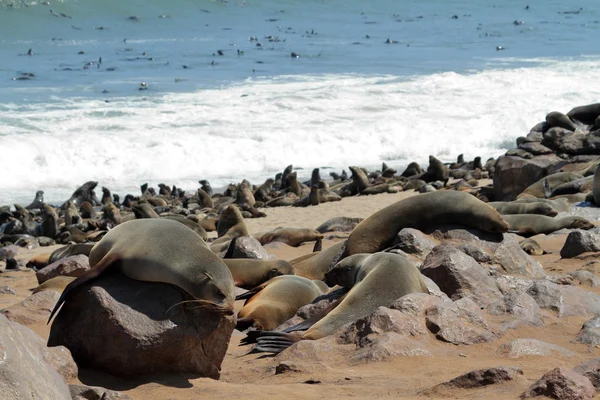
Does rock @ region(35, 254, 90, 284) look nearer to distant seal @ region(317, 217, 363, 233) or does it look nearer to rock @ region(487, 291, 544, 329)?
distant seal @ region(317, 217, 363, 233)

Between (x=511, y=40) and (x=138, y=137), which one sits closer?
(x=138, y=137)

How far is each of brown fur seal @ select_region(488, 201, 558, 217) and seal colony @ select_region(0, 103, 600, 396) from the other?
0.01 metres

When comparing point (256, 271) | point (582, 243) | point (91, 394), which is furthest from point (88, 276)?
point (582, 243)

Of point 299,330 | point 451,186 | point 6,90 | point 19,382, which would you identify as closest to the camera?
point 19,382

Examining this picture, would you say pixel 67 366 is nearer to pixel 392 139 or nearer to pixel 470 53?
pixel 392 139

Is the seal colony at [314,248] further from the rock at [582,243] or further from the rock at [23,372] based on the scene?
the rock at [23,372]

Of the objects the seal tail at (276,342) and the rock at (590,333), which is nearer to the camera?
the rock at (590,333)

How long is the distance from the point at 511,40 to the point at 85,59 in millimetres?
21189

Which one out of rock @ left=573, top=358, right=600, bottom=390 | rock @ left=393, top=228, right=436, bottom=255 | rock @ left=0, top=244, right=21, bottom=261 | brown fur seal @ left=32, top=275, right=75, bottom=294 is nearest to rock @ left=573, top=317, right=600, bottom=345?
rock @ left=573, top=358, right=600, bottom=390

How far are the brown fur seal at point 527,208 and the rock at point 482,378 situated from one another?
6243 mm

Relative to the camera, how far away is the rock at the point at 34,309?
228 inches

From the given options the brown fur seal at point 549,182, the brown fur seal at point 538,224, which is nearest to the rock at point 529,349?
the brown fur seal at point 538,224

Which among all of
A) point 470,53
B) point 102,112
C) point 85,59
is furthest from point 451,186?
point 470,53

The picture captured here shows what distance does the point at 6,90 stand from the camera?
2589cm
